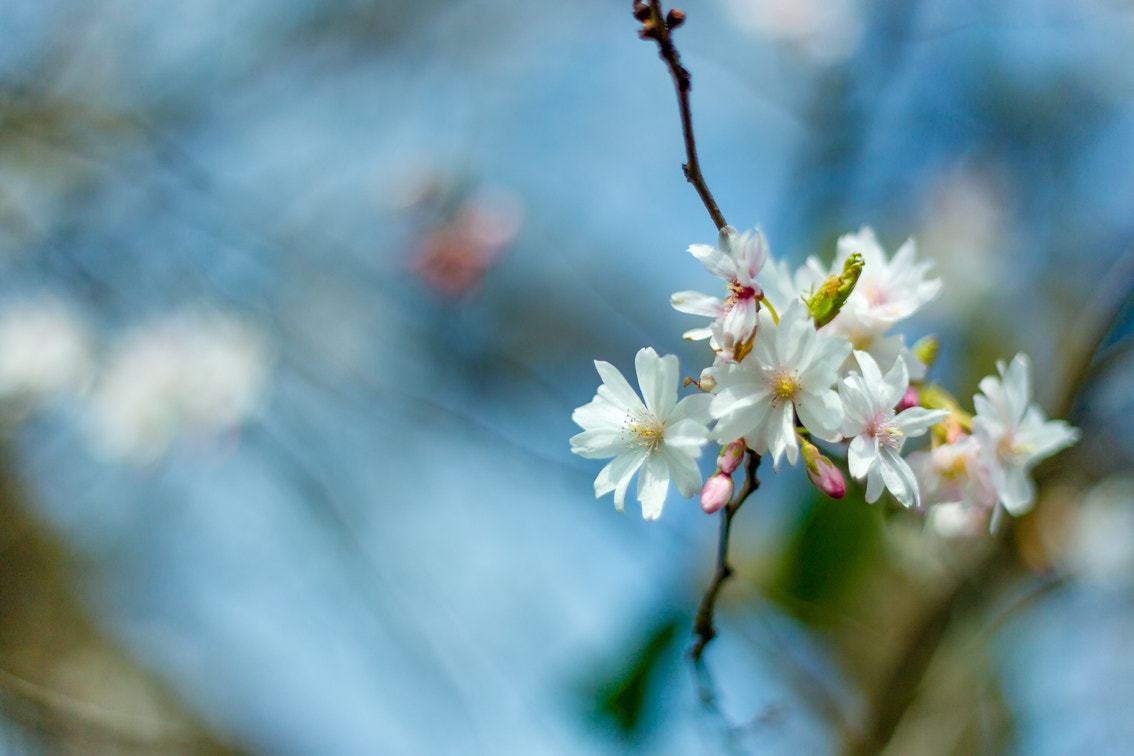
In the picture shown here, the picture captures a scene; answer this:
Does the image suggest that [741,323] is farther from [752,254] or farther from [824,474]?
[824,474]

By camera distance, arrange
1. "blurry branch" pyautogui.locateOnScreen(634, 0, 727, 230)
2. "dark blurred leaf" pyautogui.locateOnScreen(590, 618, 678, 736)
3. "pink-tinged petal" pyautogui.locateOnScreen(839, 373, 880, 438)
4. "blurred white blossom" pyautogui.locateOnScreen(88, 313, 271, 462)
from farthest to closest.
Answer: "blurred white blossom" pyautogui.locateOnScreen(88, 313, 271, 462) → "dark blurred leaf" pyautogui.locateOnScreen(590, 618, 678, 736) → "pink-tinged petal" pyautogui.locateOnScreen(839, 373, 880, 438) → "blurry branch" pyautogui.locateOnScreen(634, 0, 727, 230)

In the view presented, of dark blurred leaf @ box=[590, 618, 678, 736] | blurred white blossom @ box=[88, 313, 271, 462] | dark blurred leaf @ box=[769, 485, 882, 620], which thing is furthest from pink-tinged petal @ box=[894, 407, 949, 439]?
blurred white blossom @ box=[88, 313, 271, 462]

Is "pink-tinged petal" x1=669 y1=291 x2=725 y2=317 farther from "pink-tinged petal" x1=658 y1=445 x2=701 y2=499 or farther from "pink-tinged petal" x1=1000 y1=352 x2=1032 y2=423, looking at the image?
"pink-tinged petal" x1=1000 y1=352 x2=1032 y2=423

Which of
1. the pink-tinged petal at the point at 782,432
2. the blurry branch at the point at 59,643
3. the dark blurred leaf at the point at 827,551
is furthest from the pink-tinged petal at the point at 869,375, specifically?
the blurry branch at the point at 59,643

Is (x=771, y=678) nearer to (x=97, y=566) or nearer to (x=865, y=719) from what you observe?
(x=865, y=719)

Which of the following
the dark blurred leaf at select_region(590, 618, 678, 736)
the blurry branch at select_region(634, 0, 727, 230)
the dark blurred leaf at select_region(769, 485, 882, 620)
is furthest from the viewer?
the dark blurred leaf at select_region(769, 485, 882, 620)

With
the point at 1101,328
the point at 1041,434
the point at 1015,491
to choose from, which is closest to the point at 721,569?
the point at 1015,491

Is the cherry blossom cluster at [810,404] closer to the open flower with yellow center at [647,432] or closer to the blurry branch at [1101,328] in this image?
the open flower with yellow center at [647,432]
